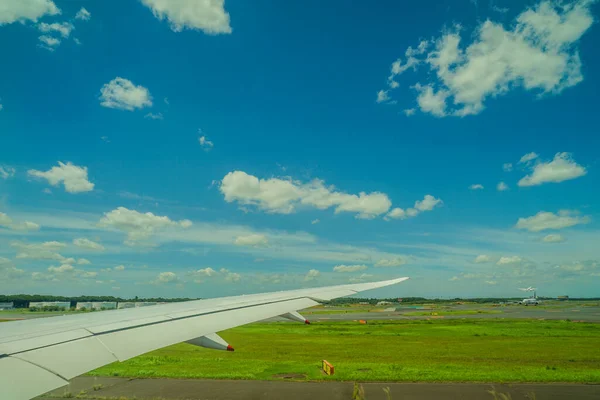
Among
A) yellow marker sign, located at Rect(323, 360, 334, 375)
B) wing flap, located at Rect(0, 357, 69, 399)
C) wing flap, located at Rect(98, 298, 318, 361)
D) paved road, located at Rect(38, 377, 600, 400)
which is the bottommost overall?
paved road, located at Rect(38, 377, 600, 400)

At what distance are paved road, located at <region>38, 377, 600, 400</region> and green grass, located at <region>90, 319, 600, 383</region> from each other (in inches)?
47.0

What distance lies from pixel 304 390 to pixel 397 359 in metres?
10.5

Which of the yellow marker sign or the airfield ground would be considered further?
the yellow marker sign

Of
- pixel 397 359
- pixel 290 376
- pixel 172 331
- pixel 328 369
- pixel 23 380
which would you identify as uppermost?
pixel 172 331

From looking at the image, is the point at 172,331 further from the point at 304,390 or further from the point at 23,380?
the point at 304,390

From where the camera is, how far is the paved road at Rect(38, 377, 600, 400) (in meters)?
14.7

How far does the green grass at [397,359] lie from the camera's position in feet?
60.7

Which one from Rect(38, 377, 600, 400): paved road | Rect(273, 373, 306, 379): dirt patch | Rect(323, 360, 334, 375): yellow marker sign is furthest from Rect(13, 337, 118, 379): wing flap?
Rect(323, 360, 334, 375): yellow marker sign

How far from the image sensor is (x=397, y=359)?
23891 millimetres

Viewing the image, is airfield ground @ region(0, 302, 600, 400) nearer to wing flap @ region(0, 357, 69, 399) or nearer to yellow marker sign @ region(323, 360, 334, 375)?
yellow marker sign @ region(323, 360, 334, 375)

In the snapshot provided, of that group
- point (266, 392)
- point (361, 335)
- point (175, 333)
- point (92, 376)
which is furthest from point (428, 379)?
point (361, 335)

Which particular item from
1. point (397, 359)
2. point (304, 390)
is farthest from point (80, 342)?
point (397, 359)

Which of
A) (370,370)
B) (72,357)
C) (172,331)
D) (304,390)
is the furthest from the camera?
(370,370)

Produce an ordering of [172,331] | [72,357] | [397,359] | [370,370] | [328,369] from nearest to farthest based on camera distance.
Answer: [72,357]
[172,331]
[328,369]
[370,370]
[397,359]
